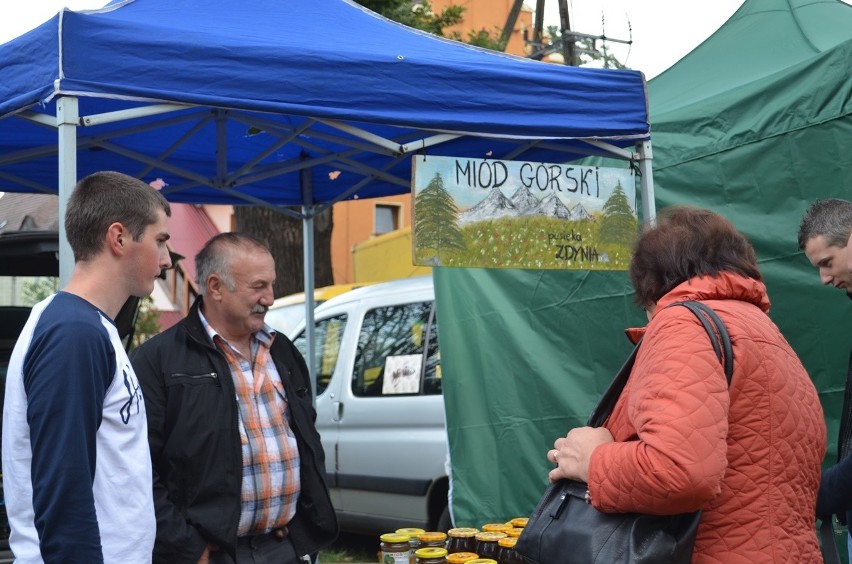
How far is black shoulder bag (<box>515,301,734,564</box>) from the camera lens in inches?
81.8

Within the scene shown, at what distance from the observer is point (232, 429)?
117 inches

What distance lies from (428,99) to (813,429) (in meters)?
1.87

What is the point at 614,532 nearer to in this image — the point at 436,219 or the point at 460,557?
the point at 460,557

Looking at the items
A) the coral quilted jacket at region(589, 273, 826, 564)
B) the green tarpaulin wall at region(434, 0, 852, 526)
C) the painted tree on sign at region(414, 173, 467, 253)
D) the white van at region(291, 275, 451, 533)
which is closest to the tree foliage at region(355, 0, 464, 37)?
the white van at region(291, 275, 451, 533)

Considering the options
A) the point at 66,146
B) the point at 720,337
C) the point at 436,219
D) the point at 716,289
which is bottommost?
the point at 720,337

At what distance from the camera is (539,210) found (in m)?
3.91

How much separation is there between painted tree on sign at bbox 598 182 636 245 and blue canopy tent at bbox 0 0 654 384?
3.9 inches

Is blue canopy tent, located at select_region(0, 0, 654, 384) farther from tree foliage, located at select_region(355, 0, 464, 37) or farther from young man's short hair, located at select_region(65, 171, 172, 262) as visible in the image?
tree foliage, located at select_region(355, 0, 464, 37)

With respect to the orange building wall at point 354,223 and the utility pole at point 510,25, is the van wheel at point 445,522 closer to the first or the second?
the utility pole at point 510,25

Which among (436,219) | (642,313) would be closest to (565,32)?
(642,313)

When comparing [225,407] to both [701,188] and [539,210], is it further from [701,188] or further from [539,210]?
[701,188]

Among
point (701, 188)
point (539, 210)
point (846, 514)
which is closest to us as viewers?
point (846, 514)

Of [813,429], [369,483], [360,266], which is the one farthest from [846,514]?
[360,266]

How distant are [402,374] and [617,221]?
9.70 ft
